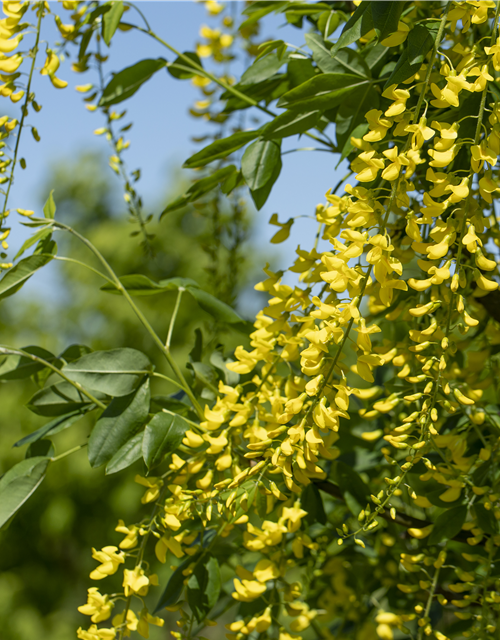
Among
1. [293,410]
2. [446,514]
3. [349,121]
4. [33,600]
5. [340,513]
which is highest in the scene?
[349,121]

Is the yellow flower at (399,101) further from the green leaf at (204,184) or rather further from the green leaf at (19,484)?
the green leaf at (19,484)

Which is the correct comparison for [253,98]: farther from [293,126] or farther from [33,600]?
[33,600]

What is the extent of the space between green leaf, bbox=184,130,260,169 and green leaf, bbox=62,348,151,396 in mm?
206

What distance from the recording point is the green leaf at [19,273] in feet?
1.62

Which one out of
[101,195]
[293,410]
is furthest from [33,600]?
[293,410]

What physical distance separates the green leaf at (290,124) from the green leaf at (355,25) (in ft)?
0.26

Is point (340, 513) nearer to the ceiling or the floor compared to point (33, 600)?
nearer to the ceiling

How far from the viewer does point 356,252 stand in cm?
35

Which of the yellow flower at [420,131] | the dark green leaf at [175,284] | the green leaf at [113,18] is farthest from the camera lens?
the dark green leaf at [175,284]

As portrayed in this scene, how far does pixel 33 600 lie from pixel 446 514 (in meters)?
7.12

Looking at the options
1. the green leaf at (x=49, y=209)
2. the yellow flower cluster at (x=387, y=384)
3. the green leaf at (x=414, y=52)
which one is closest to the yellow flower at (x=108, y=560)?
the yellow flower cluster at (x=387, y=384)

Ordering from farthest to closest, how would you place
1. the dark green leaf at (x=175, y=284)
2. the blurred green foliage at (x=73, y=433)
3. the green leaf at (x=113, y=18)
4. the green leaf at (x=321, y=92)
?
the blurred green foliage at (x=73, y=433), the dark green leaf at (x=175, y=284), the green leaf at (x=113, y=18), the green leaf at (x=321, y=92)

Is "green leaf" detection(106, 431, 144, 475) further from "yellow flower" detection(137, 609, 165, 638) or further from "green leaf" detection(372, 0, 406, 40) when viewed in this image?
"green leaf" detection(372, 0, 406, 40)

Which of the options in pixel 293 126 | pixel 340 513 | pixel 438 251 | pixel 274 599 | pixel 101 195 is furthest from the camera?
pixel 101 195
